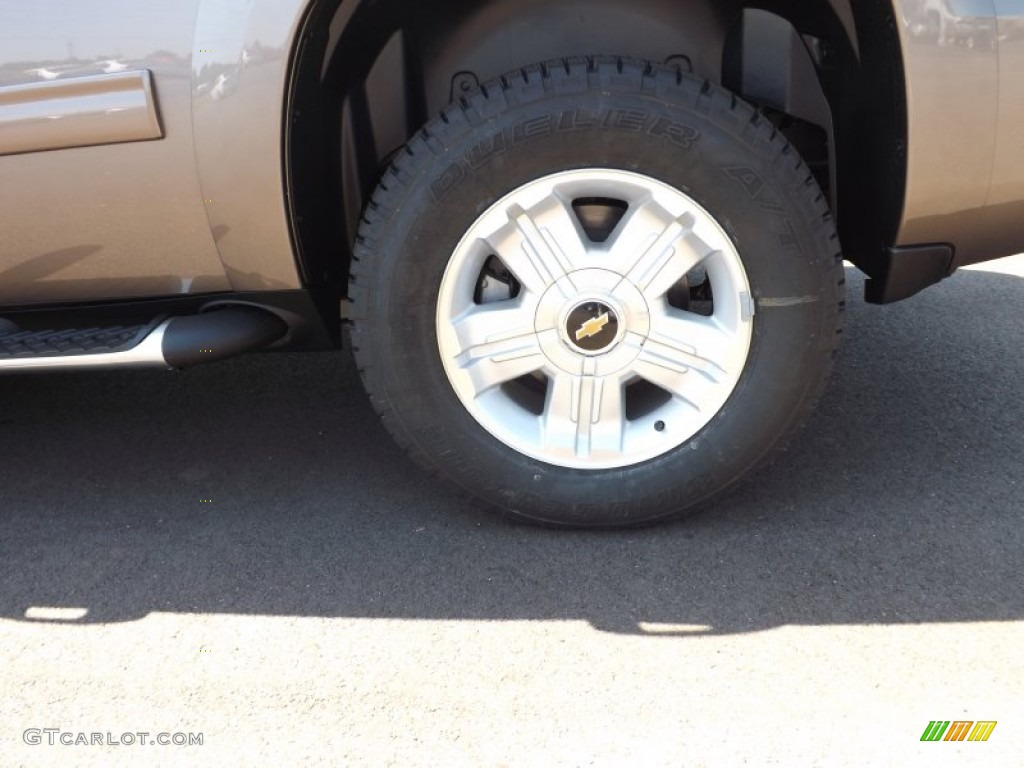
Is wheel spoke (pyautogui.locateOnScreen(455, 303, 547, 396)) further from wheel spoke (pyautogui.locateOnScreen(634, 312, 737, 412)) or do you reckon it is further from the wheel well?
the wheel well

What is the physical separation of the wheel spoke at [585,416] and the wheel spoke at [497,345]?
78 mm

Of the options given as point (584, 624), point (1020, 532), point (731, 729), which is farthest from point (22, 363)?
point (1020, 532)

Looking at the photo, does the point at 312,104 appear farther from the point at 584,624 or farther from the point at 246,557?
the point at 584,624

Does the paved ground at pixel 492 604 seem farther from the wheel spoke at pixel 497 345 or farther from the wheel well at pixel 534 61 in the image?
the wheel well at pixel 534 61

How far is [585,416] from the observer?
212cm

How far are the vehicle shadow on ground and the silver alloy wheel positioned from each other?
237mm

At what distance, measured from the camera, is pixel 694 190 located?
198 centimetres

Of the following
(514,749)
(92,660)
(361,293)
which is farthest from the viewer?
(361,293)

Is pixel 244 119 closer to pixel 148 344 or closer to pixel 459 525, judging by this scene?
pixel 148 344

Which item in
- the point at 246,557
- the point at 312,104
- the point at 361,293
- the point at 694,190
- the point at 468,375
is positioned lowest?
the point at 246,557

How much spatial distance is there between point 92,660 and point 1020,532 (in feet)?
5.99

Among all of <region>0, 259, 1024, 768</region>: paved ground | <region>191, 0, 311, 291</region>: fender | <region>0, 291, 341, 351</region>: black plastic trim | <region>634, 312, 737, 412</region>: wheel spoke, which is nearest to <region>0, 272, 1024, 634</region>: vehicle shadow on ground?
<region>0, 259, 1024, 768</region>: paved ground

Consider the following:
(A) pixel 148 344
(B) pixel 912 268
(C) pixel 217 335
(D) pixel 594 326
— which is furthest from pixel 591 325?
(A) pixel 148 344

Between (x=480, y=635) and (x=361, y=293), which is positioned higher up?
(x=361, y=293)
